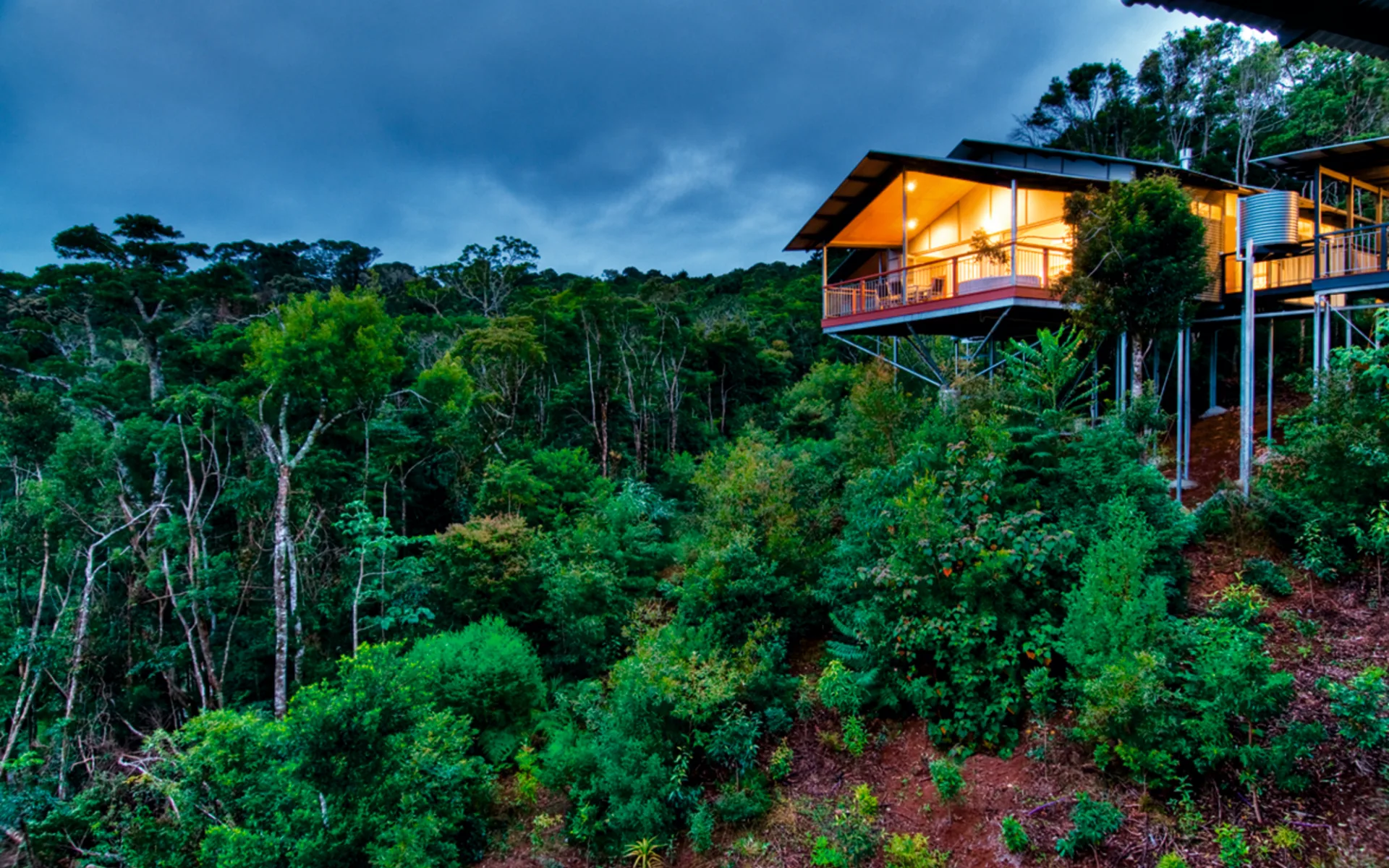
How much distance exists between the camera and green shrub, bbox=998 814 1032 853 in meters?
5.16

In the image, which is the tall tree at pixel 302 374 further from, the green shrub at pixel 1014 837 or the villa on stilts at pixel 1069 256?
the green shrub at pixel 1014 837

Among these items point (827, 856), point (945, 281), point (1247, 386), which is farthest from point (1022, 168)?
point (827, 856)

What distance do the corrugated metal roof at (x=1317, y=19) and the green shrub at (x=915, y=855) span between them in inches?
233

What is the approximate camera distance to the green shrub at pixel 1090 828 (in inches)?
192

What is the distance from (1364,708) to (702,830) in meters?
6.02

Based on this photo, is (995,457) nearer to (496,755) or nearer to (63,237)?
(496,755)

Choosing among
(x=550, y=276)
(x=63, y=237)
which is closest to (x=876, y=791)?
(x=63, y=237)

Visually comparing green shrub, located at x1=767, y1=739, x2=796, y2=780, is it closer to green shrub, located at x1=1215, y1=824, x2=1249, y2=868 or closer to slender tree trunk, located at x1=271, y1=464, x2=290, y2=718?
green shrub, located at x1=1215, y1=824, x2=1249, y2=868

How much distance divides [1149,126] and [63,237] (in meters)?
43.8

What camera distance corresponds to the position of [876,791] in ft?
22.2

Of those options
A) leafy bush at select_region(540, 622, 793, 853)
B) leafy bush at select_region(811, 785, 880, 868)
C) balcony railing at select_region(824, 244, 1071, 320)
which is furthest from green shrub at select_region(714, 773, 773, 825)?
balcony railing at select_region(824, 244, 1071, 320)

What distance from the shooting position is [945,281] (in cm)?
1277

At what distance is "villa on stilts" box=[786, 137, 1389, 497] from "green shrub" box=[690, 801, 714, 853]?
790cm

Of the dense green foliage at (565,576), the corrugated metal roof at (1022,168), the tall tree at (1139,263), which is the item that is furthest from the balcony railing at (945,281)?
the corrugated metal roof at (1022,168)
